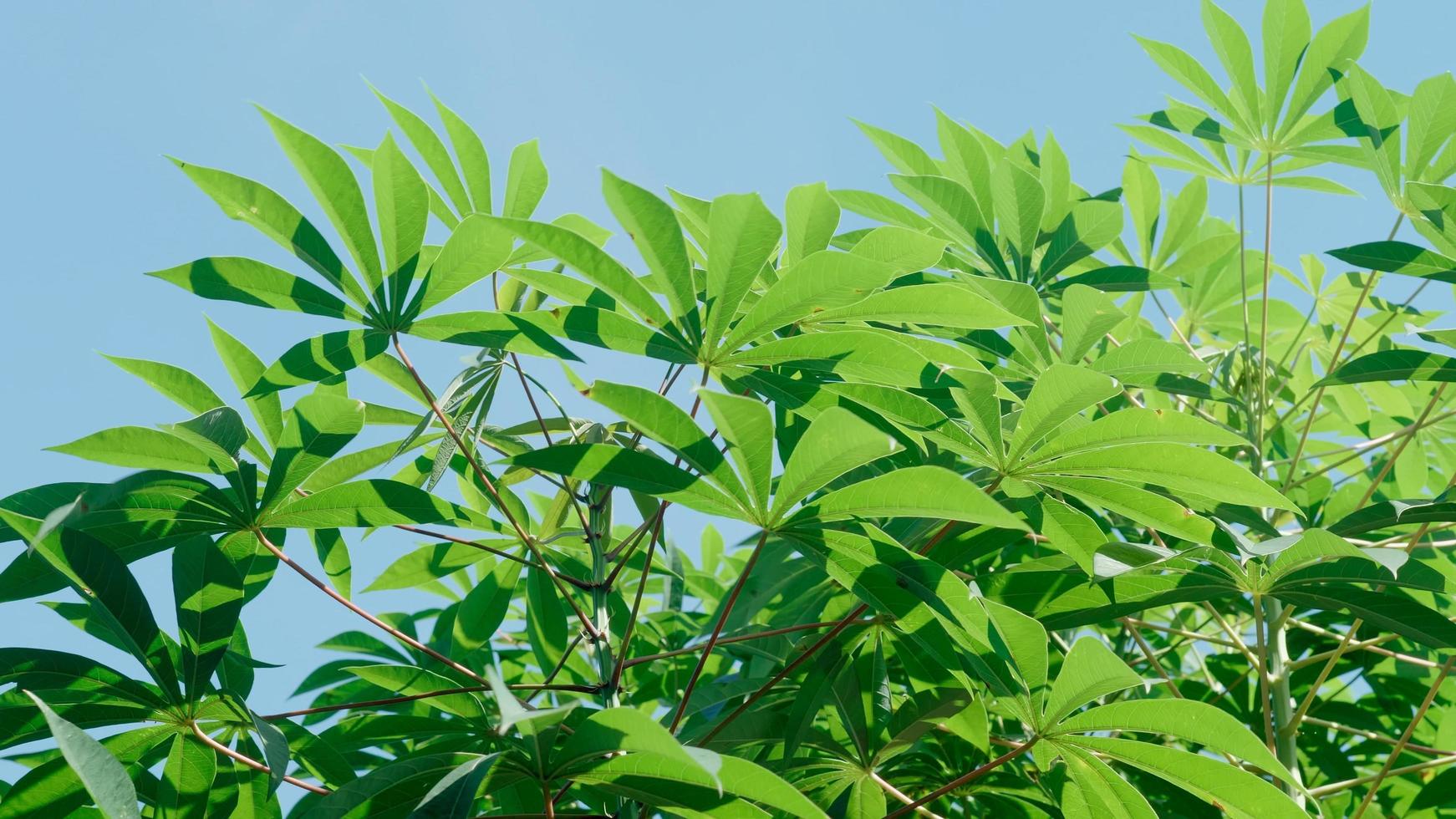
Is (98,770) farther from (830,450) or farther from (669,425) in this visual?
(830,450)

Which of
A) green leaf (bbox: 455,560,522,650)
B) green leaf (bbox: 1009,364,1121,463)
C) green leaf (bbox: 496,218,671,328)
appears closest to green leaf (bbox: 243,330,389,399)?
green leaf (bbox: 496,218,671,328)

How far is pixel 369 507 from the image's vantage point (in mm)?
1391

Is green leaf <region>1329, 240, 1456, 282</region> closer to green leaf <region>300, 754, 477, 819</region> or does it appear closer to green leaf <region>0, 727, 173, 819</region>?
green leaf <region>300, 754, 477, 819</region>

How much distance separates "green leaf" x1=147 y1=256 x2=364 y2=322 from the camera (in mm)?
1329

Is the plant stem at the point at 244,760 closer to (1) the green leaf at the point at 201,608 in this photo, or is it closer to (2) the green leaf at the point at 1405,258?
(1) the green leaf at the point at 201,608

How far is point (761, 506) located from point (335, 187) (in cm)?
67

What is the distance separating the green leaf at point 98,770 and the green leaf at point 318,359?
47cm

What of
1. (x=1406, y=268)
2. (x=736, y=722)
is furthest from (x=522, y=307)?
(x=1406, y=268)

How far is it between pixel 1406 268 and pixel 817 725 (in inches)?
44.9

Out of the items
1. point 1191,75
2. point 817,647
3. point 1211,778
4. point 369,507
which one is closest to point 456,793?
point 369,507

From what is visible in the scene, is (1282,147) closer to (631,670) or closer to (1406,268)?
(1406,268)

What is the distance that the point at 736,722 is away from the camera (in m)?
1.57

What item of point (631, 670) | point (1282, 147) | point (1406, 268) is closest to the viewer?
point (1406, 268)

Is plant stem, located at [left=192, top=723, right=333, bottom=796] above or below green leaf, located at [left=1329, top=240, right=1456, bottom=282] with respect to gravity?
below
